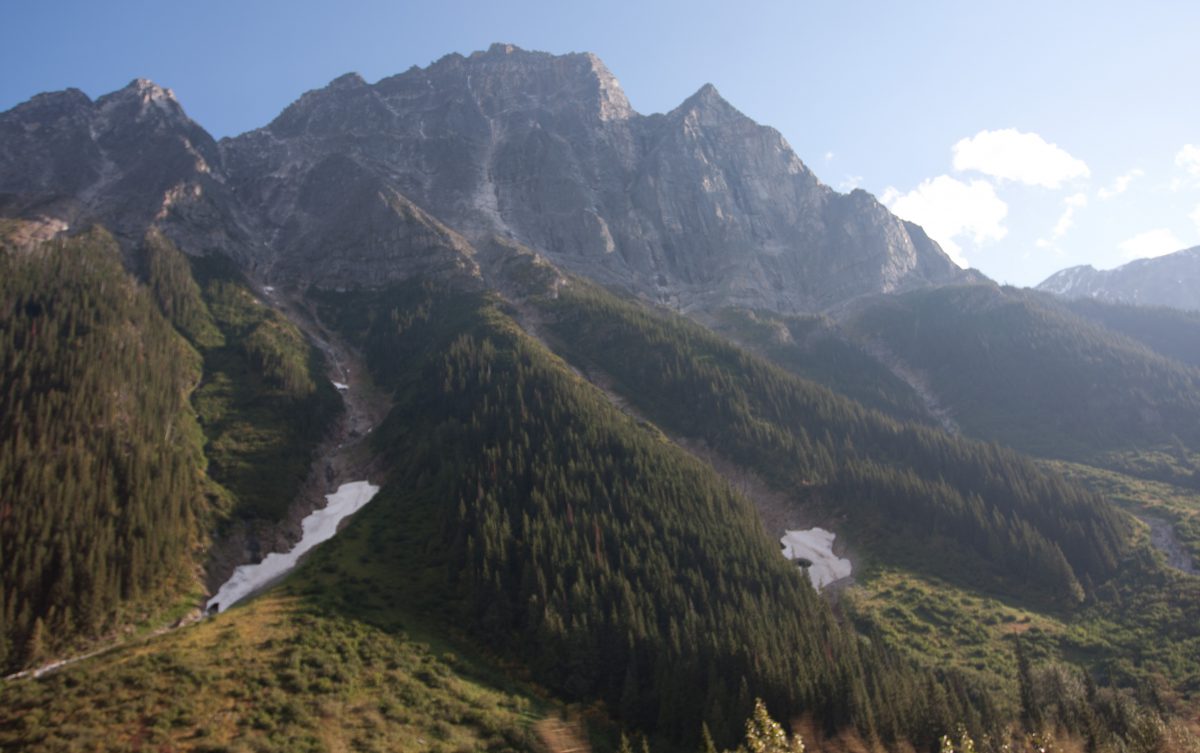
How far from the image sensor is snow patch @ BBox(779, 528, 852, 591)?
93.2 m

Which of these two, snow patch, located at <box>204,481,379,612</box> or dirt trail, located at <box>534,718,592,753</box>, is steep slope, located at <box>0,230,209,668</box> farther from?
dirt trail, located at <box>534,718,592,753</box>

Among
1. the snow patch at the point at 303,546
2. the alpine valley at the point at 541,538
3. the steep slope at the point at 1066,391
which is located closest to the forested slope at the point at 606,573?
the alpine valley at the point at 541,538

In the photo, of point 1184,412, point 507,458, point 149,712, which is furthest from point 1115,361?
point 149,712

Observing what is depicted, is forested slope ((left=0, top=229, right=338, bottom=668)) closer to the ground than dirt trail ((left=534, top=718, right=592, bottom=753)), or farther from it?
farther from it

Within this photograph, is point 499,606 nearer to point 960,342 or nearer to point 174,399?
point 174,399

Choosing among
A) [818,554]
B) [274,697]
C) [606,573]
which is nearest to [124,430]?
[274,697]

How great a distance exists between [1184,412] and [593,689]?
533 ft

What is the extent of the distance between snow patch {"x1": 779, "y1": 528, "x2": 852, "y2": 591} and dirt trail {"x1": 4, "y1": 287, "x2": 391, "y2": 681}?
68.4 metres

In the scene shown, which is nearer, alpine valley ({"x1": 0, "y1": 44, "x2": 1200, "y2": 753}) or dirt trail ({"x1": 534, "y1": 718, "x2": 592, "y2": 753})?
alpine valley ({"x1": 0, "y1": 44, "x2": 1200, "y2": 753})

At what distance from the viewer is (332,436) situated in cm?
12531

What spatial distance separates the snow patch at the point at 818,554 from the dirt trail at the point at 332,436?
68.4 m

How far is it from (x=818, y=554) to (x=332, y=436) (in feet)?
289

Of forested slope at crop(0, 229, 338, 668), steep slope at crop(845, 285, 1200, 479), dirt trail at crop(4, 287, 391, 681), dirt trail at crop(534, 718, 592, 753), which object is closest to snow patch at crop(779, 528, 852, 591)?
dirt trail at crop(534, 718, 592, 753)

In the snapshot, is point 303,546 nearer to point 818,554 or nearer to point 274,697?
point 274,697
